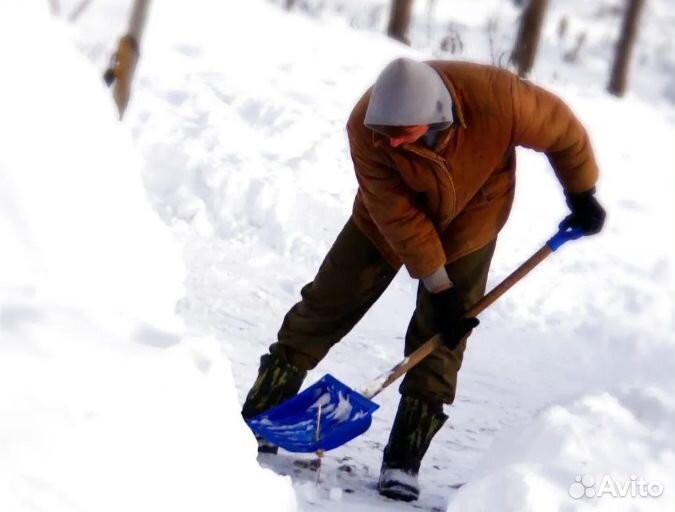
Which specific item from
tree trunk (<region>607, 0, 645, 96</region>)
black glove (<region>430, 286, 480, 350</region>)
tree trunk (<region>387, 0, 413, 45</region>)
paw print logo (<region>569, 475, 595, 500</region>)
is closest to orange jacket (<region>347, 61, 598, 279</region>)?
black glove (<region>430, 286, 480, 350</region>)

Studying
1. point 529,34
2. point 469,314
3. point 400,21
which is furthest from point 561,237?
point 400,21

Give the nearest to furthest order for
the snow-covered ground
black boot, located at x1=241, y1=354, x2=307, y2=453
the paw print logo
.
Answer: the snow-covered ground → the paw print logo → black boot, located at x1=241, y1=354, x2=307, y2=453

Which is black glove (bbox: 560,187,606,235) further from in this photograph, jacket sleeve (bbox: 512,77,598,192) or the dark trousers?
the dark trousers

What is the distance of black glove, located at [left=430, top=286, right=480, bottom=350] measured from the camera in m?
3.60

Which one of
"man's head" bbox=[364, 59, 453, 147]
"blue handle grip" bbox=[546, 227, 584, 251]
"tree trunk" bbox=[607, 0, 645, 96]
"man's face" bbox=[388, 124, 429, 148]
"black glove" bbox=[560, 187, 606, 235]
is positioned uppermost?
"man's head" bbox=[364, 59, 453, 147]

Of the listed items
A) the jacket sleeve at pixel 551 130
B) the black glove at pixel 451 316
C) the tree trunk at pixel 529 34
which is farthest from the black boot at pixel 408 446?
the tree trunk at pixel 529 34

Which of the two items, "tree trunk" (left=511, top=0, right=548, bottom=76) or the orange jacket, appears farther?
"tree trunk" (left=511, top=0, right=548, bottom=76)

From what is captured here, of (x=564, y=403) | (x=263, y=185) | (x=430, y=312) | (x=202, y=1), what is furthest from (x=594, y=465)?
(x=202, y=1)

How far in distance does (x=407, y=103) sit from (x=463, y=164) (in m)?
0.37

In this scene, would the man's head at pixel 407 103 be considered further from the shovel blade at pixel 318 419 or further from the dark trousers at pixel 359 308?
the shovel blade at pixel 318 419

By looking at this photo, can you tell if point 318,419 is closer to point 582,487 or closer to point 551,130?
point 582,487

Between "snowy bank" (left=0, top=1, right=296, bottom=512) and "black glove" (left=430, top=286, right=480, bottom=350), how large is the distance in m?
0.83

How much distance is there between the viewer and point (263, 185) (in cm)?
709

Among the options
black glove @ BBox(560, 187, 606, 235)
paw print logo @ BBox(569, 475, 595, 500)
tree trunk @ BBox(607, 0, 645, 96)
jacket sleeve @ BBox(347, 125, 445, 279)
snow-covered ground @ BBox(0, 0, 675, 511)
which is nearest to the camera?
snow-covered ground @ BBox(0, 0, 675, 511)
